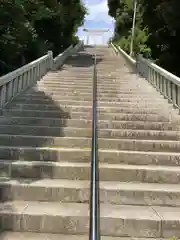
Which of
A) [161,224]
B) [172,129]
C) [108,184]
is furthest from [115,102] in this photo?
[161,224]

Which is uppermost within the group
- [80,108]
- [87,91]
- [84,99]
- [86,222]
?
[87,91]

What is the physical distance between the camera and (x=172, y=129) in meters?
7.38

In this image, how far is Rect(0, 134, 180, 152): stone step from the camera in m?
6.39

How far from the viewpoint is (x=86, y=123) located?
7492 millimetres

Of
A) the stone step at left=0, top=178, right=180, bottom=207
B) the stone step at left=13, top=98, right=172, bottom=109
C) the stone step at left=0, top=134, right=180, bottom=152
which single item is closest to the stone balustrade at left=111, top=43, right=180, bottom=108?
the stone step at left=13, top=98, right=172, bottom=109

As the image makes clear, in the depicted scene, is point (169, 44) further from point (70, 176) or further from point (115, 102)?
point (70, 176)

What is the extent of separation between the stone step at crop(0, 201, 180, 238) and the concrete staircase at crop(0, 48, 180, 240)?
0.03ft

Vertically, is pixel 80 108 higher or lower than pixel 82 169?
higher

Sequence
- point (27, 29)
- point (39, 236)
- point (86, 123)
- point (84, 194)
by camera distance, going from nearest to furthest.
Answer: point (39, 236) < point (84, 194) < point (86, 123) < point (27, 29)

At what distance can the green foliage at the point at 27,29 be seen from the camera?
9320 millimetres

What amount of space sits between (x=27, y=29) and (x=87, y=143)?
21.4 feet

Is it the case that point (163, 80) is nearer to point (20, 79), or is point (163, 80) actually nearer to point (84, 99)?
point (84, 99)

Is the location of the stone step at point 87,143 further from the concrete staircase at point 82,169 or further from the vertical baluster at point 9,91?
the vertical baluster at point 9,91

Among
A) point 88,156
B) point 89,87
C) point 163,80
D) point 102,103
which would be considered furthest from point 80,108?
point 163,80
